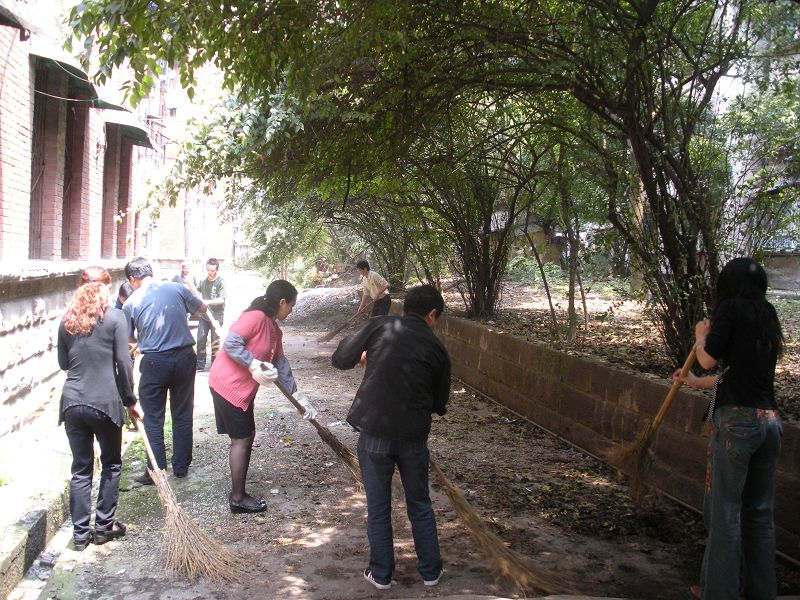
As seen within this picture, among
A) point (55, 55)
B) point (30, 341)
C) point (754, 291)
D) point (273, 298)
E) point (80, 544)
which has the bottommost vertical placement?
point (80, 544)

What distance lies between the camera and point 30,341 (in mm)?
7898

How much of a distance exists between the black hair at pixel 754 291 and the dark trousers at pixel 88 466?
3833mm

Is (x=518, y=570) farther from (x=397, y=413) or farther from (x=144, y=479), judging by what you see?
(x=144, y=479)

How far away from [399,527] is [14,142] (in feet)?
19.1

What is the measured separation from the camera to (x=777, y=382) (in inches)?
242

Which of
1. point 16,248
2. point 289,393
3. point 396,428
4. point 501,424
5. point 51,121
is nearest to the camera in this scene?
point 396,428

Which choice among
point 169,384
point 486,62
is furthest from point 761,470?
point 486,62

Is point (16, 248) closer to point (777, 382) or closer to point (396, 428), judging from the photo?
point (396, 428)

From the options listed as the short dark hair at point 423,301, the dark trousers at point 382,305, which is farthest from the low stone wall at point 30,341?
the dark trousers at point 382,305

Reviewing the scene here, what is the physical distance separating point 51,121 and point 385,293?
5990 mm

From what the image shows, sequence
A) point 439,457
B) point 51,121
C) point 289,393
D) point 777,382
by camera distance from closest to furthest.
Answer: point 289,393 < point 777,382 < point 439,457 < point 51,121

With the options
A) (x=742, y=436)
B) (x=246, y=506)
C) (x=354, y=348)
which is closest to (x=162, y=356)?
(x=246, y=506)

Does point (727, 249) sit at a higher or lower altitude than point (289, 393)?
higher

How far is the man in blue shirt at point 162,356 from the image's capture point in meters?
6.14
